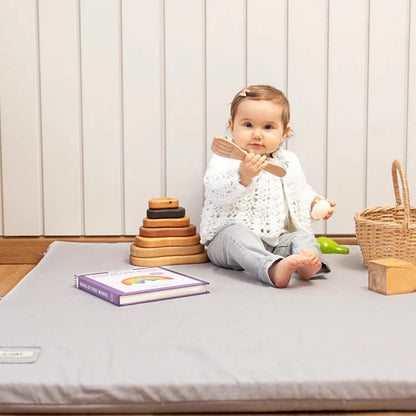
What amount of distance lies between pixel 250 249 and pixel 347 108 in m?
0.66

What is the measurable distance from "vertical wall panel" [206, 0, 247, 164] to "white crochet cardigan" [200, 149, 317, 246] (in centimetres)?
29

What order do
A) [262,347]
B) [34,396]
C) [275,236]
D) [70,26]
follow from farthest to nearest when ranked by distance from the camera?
1. [70,26]
2. [275,236]
3. [262,347]
4. [34,396]

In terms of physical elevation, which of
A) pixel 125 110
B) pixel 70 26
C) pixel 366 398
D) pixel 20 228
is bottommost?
pixel 366 398

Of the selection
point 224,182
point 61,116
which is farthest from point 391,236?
point 61,116

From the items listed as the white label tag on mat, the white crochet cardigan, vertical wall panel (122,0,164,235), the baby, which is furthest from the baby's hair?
the white label tag on mat

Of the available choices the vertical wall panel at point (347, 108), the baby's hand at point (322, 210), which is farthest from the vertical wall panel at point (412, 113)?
the baby's hand at point (322, 210)

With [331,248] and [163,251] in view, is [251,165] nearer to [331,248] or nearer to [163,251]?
[163,251]

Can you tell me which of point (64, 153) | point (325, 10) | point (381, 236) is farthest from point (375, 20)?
point (64, 153)

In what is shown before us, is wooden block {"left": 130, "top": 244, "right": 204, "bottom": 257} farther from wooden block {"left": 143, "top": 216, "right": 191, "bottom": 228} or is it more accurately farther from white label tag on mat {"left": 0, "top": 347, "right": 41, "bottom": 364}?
white label tag on mat {"left": 0, "top": 347, "right": 41, "bottom": 364}

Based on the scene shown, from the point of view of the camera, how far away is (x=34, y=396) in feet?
2.72

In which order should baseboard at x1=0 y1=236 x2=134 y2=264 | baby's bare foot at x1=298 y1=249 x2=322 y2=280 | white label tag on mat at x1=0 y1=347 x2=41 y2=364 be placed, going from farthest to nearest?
baseboard at x1=0 y1=236 x2=134 y2=264 < baby's bare foot at x1=298 y1=249 x2=322 y2=280 < white label tag on mat at x1=0 y1=347 x2=41 y2=364

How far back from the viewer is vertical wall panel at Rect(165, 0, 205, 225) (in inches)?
72.0

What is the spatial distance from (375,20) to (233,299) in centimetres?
106

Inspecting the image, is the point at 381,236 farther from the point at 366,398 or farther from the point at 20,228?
the point at 20,228
